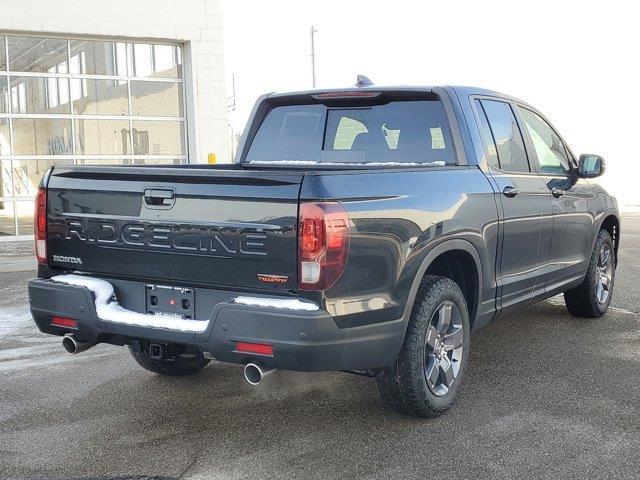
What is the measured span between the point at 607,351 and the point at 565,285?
22.5 inches

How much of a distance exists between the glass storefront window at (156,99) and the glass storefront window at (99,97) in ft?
0.75

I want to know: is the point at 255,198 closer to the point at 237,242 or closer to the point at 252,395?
the point at 237,242

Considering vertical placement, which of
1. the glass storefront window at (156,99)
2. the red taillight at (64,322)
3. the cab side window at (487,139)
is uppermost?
the glass storefront window at (156,99)

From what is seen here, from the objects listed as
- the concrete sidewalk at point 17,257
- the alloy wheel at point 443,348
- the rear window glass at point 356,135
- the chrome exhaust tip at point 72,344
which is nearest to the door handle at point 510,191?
the rear window glass at point 356,135

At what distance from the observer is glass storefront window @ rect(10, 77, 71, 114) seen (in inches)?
621

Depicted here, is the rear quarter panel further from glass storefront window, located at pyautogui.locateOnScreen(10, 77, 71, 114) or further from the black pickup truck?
glass storefront window, located at pyautogui.locateOnScreen(10, 77, 71, 114)

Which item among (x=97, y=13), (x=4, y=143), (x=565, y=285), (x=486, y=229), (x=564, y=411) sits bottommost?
(x=564, y=411)

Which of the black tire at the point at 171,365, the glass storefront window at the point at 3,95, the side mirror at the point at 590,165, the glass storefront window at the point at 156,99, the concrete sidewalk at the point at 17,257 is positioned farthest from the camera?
the glass storefront window at the point at 156,99

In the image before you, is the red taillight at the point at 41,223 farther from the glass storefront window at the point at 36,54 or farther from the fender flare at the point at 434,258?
the glass storefront window at the point at 36,54

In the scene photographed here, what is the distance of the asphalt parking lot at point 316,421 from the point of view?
367cm

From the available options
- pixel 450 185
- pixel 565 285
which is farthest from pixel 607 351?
pixel 450 185

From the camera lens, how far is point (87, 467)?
3691 mm

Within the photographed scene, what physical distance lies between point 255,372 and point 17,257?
10404mm

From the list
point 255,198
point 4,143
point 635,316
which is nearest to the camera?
point 255,198
